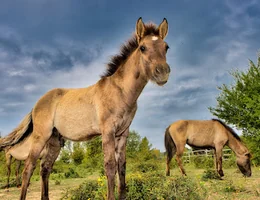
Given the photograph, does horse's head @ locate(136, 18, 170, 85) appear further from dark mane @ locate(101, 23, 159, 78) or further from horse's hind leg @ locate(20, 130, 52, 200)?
horse's hind leg @ locate(20, 130, 52, 200)

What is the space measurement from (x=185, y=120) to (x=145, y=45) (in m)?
9.89

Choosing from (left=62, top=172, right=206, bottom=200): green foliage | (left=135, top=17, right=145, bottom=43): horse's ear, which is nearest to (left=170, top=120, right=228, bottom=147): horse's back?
(left=62, top=172, right=206, bottom=200): green foliage

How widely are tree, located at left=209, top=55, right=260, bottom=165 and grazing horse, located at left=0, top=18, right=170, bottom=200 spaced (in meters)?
16.1

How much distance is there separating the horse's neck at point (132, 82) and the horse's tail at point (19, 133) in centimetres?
258

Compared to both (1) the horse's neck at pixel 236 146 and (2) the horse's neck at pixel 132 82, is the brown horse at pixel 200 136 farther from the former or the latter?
(2) the horse's neck at pixel 132 82

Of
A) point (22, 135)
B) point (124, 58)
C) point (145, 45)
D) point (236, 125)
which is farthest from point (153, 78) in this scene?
point (236, 125)

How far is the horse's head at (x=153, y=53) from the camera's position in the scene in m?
4.03

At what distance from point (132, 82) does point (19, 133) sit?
3.19 meters

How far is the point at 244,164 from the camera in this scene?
39.4 ft

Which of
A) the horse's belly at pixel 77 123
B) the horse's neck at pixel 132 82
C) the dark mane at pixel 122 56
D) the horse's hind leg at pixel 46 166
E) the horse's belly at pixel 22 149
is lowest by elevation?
the horse's hind leg at pixel 46 166

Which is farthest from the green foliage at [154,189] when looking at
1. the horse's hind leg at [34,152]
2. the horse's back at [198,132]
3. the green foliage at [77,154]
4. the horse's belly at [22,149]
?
the green foliage at [77,154]

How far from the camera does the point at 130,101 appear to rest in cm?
448

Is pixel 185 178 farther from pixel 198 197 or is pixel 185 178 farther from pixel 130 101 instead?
pixel 130 101

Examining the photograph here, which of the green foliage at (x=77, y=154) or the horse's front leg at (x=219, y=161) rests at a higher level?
the green foliage at (x=77, y=154)
